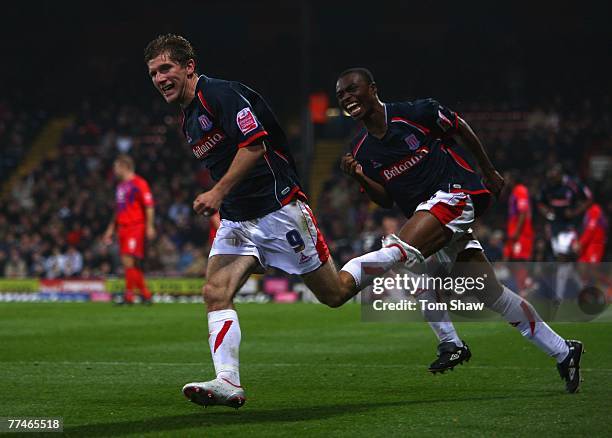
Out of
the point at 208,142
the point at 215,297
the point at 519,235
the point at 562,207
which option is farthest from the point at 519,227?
the point at 215,297

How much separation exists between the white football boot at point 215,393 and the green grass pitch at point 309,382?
106 millimetres

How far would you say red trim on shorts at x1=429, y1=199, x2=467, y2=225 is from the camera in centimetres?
718

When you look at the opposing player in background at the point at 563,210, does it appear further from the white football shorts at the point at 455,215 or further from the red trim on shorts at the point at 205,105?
the red trim on shorts at the point at 205,105

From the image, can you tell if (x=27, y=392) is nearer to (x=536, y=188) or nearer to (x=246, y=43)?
(x=536, y=188)

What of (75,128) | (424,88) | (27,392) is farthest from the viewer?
(75,128)

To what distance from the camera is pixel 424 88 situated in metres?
Answer: 28.6

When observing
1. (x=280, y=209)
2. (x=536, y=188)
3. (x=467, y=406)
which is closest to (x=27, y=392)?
(x=280, y=209)

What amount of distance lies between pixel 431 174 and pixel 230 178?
6.77ft

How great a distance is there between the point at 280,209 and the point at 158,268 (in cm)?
1667

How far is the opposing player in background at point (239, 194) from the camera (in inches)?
238

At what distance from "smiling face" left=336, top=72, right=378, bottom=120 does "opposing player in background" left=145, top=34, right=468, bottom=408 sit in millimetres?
1003

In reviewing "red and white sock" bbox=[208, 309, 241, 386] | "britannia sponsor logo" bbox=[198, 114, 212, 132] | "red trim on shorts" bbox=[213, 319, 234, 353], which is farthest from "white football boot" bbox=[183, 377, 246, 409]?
"britannia sponsor logo" bbox=[198, 114, 212, 132]

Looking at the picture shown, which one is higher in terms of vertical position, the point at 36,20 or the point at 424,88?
the point at 36,20

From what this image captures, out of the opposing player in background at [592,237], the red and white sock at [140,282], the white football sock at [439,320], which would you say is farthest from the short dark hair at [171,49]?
the opposing player in background at [592,237]
